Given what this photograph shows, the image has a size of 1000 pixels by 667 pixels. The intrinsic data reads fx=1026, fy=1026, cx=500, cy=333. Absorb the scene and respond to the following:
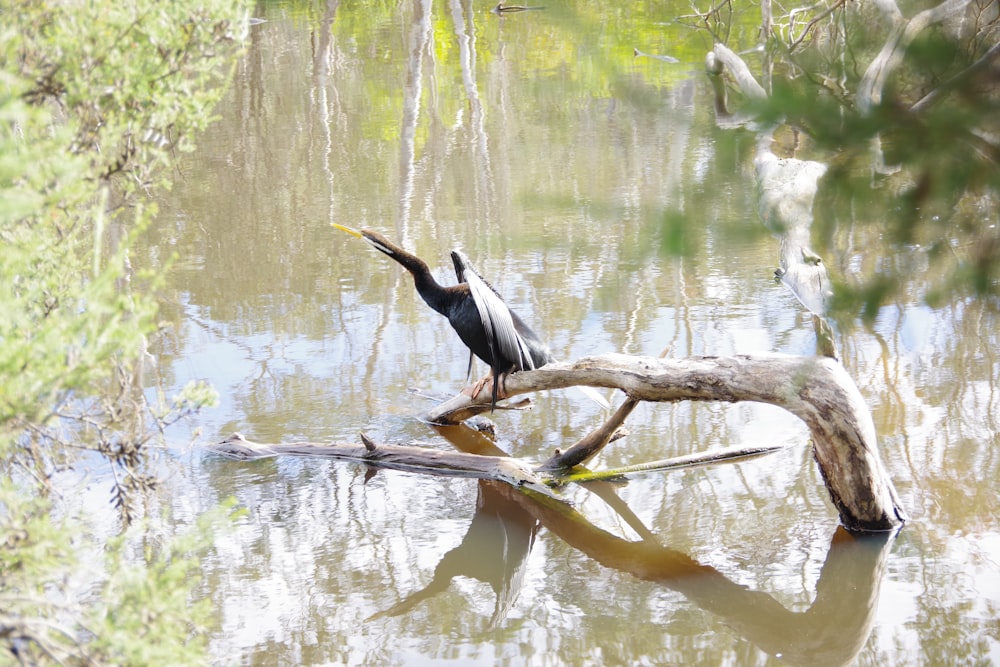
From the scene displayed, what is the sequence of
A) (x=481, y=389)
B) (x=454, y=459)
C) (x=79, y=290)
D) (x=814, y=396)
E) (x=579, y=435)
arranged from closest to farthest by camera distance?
1. (x=79, y=290)
2. (x=814, y=396)
3. (x=454, y=459)
4. (x=481, y=389)
5. (x=579, y=435)

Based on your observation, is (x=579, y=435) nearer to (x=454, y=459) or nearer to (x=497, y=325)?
(x=454, y=459)

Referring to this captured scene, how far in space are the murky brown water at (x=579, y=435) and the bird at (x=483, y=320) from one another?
1.70 feet

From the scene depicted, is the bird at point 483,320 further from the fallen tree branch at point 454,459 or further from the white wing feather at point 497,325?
the fallen tree branch at point 454,459

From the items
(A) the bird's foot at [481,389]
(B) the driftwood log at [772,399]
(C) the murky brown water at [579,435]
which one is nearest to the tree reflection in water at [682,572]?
(C) the murky brown water at [579,435]

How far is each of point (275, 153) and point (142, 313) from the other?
9679 mm

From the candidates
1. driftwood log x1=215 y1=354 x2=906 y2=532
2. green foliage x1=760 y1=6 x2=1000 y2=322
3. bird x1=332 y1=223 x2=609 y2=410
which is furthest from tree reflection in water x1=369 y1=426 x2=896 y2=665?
green foliage x1=760 y1=6 x2=1000 y2=322

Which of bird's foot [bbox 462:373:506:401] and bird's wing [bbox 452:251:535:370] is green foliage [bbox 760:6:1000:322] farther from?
bird's foot [bbox 462:373:506:401]

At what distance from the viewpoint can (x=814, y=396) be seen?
405cm

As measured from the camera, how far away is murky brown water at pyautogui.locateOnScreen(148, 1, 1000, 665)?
3.66 metres

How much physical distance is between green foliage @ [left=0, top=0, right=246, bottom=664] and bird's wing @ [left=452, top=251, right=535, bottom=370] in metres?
1.73

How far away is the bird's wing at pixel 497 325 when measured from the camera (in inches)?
186

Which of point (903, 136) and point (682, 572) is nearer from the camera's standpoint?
point (903, 136)

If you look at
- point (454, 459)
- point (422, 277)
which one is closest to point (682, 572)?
point (454, 459)

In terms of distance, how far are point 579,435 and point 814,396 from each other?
156cm
